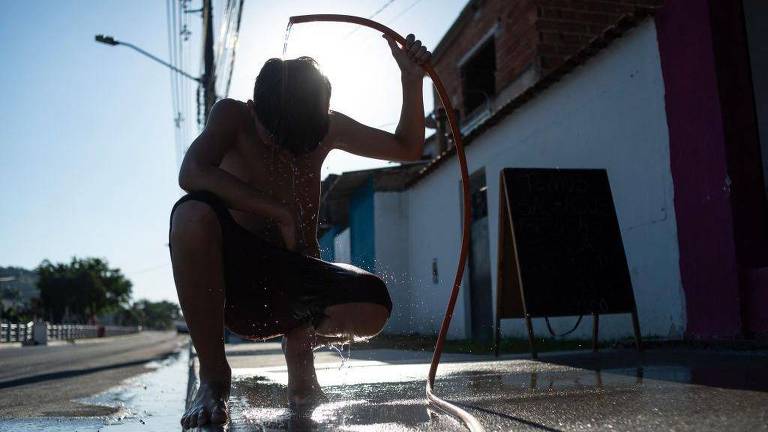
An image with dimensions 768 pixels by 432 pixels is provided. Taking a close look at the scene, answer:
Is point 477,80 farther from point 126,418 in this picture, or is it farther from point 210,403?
point 210,403

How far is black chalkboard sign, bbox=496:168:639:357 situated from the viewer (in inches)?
191

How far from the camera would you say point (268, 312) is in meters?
2.51

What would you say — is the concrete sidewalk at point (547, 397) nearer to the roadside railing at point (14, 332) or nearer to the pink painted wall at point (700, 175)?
the pink painted wall at point (700, 175)

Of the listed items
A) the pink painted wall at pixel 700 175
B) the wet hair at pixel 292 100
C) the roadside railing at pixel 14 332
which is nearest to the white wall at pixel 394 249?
the pink painted wall at pixel 700 175

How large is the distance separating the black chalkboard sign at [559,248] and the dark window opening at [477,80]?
9.74m

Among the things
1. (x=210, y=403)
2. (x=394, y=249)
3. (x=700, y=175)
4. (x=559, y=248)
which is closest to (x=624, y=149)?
(x=700, y=175)

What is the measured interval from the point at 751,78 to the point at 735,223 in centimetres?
113

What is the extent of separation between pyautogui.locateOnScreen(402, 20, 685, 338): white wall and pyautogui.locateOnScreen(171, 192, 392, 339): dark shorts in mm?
4048

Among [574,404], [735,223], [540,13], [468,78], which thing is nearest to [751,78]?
[735,223]

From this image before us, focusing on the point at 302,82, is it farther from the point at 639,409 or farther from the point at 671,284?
the point at 671,284

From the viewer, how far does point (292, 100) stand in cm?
237

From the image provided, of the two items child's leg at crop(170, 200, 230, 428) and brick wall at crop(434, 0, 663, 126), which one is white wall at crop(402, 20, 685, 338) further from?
child's leg at crop(170, 200, 230, 428)

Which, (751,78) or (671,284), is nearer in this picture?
(751,78)

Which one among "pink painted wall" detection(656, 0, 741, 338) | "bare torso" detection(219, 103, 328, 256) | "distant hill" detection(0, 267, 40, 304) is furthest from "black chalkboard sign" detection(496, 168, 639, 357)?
"distant hill" detection(0, 267, 40, 304)
